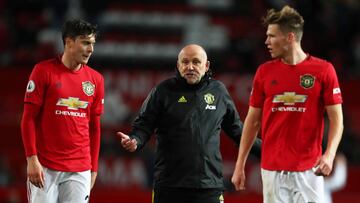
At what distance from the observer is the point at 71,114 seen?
676 cm

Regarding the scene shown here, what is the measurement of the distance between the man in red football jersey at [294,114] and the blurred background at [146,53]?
383 centimetres

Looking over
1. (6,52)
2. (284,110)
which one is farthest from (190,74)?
(6,52)

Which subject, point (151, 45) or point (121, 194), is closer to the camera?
point (121, 194)

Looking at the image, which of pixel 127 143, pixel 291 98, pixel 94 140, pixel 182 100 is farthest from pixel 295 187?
pixel 94 140

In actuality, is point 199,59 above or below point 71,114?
above

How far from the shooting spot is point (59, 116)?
672cm

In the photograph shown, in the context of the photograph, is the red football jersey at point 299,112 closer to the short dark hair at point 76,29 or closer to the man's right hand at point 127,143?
the man's right hand at point 127,143

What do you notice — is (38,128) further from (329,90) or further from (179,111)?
(329,90)

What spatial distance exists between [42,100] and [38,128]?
227 millimetres

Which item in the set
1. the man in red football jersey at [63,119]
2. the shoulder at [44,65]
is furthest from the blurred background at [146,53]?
the shoulder at [44,65]

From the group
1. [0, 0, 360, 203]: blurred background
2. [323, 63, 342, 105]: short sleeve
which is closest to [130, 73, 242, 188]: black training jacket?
[323, 63, 342, 105]: short sleeve

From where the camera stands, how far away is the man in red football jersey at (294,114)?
21.2 ft

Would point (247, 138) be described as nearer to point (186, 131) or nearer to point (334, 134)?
point (186, 131)

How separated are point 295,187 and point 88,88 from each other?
1755 millimetres
